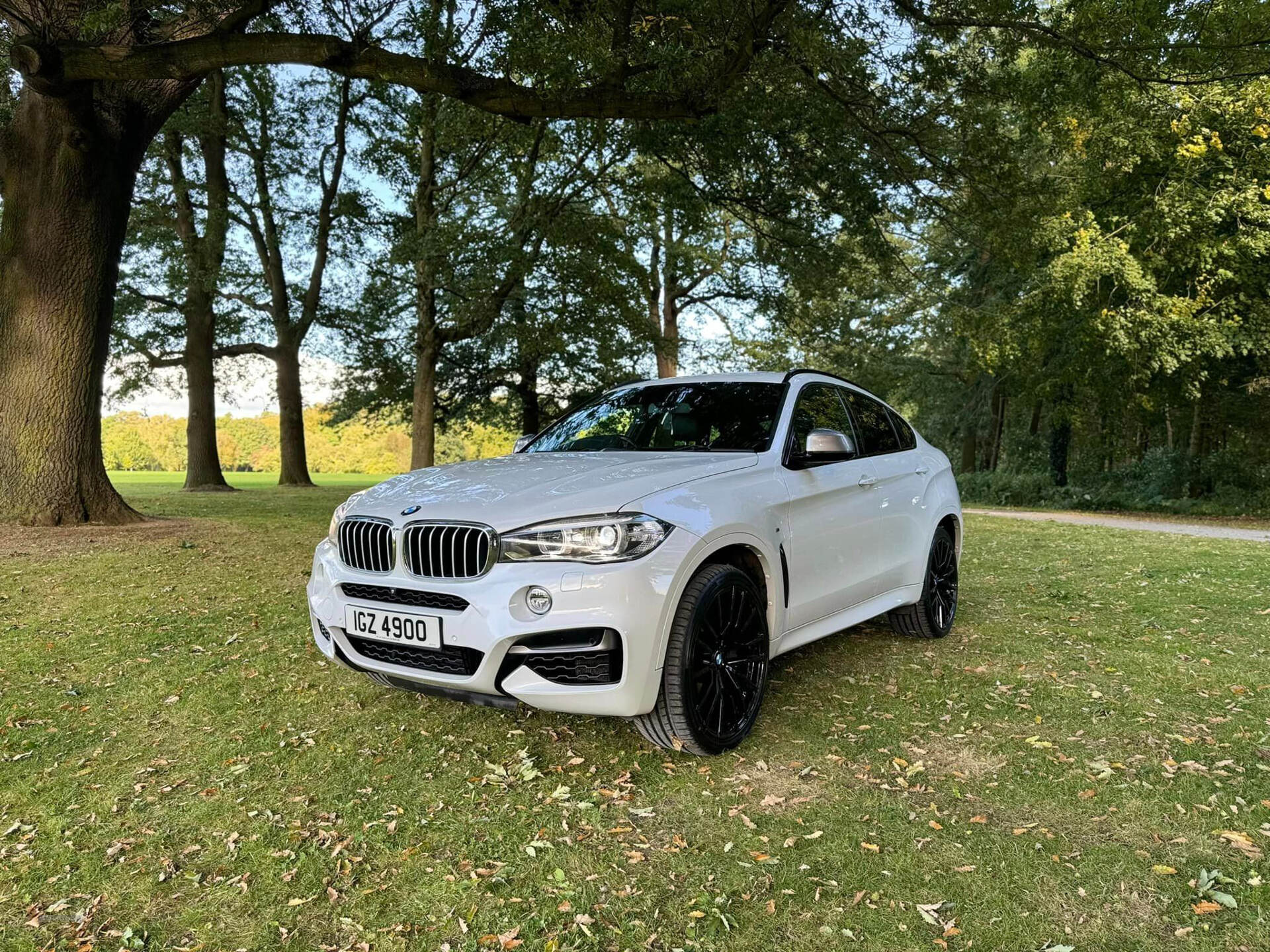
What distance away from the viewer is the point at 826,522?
410cm

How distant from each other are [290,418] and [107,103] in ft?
41.7

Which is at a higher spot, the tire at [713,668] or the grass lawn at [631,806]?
the tire at [713,668]

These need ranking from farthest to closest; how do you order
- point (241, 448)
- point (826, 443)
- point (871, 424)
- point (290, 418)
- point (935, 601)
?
1. point (241, 448)
2. point (290, 418)
3. point (935, 601)
4. point (871, 424)
5. point (826, 443)

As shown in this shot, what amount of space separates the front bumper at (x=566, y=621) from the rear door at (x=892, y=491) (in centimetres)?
201

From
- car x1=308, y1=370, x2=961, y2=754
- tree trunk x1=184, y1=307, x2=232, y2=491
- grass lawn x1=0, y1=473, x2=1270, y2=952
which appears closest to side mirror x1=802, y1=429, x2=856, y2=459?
car x1=308, y1=370, x2=961, y2=754

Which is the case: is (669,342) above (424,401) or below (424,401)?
above

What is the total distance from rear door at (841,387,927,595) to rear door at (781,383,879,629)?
0.11m

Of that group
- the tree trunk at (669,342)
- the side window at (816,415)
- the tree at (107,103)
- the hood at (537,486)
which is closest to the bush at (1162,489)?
the tree trunk at (669,342)

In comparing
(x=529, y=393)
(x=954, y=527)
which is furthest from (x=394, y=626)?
(x=529, y=393)

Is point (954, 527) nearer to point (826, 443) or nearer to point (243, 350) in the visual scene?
point (826, 443)

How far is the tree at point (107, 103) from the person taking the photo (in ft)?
24.4

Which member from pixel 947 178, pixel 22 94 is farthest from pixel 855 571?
pixel 22 94

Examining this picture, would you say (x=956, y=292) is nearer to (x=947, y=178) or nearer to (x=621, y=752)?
(x=947, y=178)

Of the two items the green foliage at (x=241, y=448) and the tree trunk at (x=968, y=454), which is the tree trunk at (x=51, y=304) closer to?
the tree trunk at (x=968, y=454)
